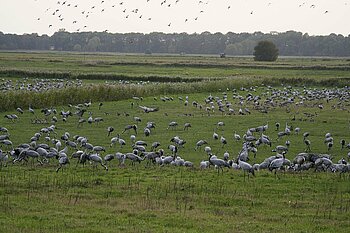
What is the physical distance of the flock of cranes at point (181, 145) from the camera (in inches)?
812

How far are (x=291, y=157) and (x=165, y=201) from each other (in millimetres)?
10477

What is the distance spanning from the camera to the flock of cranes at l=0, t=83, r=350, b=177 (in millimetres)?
20625

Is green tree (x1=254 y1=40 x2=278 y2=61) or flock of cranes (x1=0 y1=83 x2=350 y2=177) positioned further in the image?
green tree (x1=254 y1=40 x2=278 y2=61)


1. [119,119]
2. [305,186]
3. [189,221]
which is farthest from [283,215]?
[119,119]

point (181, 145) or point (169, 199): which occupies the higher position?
point (169, 199)

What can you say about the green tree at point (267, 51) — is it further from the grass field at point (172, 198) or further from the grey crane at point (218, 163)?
the grey crane at point (218, 163)

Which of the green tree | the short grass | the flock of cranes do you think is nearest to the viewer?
the short grass

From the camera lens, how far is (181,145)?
26922 mm

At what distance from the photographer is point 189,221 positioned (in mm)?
13359

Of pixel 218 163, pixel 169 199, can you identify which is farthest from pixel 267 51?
pixel 169 199

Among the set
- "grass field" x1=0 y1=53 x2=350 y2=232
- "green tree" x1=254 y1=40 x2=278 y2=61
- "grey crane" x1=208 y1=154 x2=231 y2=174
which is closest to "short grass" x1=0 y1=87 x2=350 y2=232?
"grass field" x1=0 y1=53 x2=350 y2=232

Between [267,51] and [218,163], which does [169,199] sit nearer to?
[218,163]

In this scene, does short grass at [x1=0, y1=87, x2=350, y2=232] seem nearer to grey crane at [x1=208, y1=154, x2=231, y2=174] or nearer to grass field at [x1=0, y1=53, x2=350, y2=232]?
grass field at [x1=0, y1=53, x2=350, y2=232]

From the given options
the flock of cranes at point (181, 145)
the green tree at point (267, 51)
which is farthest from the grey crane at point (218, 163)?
the green tree at point (267, 51)
